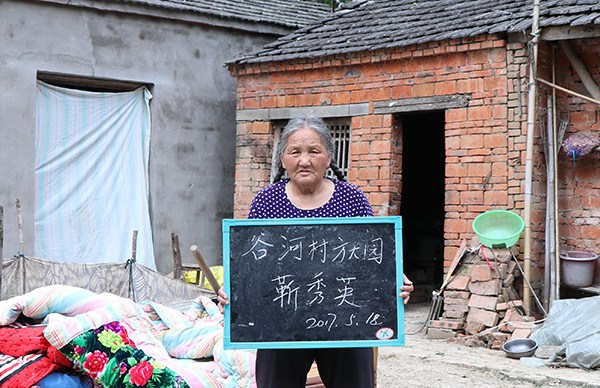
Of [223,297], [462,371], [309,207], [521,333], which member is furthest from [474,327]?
[223,297]

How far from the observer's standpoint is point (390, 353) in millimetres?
9164

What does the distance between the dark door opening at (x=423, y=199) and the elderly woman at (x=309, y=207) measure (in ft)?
32.2

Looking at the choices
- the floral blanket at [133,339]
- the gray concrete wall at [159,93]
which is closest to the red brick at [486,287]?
the floral blanket at [133,339]

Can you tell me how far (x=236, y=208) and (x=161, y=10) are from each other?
2.91 meters

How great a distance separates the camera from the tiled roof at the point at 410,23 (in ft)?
32.8

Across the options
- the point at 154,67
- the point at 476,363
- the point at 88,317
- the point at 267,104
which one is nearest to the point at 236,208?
the point at 267,104

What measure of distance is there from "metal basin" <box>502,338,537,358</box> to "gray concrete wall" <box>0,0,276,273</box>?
561cm

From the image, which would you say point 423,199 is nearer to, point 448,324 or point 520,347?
point 448,324

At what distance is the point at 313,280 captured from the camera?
159 inches

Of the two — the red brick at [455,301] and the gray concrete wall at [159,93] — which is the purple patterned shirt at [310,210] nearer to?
the red brick at [455,301]

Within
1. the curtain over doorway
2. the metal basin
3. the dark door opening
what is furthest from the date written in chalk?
the dark door opening

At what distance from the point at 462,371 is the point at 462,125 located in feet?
10.8

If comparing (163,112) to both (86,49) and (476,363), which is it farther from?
(476,363)

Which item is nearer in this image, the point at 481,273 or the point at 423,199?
the point at 481,273
